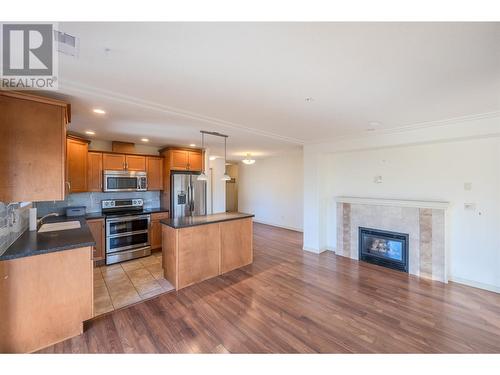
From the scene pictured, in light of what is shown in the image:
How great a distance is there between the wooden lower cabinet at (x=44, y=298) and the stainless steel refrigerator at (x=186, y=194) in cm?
274

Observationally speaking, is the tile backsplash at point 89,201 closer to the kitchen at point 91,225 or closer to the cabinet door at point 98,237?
the kitchen at point 91,225

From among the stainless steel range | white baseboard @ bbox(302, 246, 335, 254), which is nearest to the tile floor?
the stainless steel range

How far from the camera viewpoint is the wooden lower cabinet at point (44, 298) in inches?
75.6

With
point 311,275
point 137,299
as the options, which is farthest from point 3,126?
point 311,275

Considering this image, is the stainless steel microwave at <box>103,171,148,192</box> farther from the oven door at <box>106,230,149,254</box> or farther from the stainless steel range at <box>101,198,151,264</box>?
the oven door at <box>106,230,149,254</box>

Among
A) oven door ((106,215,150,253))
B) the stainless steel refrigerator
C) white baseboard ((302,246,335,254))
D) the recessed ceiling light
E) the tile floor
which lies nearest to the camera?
the tile floor

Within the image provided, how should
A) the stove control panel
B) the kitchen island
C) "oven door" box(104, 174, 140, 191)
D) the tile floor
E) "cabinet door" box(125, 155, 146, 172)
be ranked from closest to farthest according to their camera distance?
the tile floor → the kitchen island → "oven door" box(104, 174, 140, 191) → the stove control panel → "cabinet door" box(125, 155, 146, 172)

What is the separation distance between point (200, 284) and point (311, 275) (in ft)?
6.16

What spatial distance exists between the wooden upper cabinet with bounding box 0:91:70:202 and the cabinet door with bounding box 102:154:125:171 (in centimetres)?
228

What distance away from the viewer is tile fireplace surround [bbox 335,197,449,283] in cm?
349

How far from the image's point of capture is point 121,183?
450 cm

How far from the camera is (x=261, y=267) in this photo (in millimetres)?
4004
